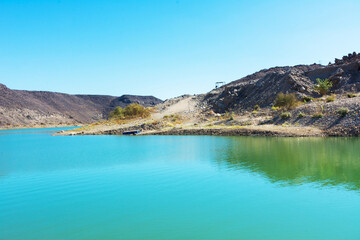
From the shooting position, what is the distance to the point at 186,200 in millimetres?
10898

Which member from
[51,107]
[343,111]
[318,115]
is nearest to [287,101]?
[318,115]

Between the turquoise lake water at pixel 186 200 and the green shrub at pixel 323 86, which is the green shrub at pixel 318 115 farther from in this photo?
the turquoise lake water at pixel 186 200

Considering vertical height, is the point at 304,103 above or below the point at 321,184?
above

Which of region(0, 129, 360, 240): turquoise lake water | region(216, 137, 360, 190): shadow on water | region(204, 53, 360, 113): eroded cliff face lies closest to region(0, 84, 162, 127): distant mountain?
region(204, 53, 360, 113): eroded cliff face

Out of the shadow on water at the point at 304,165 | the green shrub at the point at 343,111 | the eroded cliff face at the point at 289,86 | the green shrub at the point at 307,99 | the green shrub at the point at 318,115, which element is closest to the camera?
the shadow on water at the point at 304,165

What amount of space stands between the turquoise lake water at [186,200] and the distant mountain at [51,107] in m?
Result: 109

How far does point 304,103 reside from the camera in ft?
141

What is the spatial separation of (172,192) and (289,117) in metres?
31.2

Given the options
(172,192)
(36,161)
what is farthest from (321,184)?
(36,161)

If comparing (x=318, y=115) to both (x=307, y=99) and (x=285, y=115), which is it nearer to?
(x=285, y=115)

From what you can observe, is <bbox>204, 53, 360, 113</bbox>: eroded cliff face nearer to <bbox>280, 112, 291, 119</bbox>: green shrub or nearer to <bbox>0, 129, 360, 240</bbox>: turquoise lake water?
<bbox>280, 112, 291, 119</bbox>: green shrub

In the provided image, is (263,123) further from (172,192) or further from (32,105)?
(32,105)

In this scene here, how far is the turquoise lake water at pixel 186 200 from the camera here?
26.8 ft

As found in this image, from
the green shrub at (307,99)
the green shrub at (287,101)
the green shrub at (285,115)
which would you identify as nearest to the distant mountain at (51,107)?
the green shrub at (287,101)
